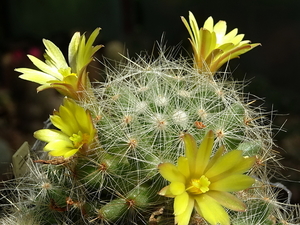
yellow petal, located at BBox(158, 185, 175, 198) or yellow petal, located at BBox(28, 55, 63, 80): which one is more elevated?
yellow petal, located at BBox(28, 55, 63, 80)

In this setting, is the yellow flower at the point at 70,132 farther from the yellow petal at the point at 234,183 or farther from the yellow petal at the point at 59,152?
the yellow petal at the point at 234,183

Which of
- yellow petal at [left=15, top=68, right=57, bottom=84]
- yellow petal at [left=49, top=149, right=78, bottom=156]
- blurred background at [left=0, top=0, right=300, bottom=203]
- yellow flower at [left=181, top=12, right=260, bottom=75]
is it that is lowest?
blurred background at [left=0, top=0, right=300, bottom=203]

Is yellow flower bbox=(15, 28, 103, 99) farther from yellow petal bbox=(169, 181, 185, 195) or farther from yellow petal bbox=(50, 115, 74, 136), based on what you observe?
yellow petal bbox=(169, 181, 185, 195)

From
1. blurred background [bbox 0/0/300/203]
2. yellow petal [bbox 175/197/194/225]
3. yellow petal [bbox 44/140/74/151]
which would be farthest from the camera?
blurred background [bbox 0/0/300/203]

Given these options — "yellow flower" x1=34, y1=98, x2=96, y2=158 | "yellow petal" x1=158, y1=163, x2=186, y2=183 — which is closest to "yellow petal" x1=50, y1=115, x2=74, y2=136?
"yellow flower" x1=34, y1=98, x2=96, y2=158

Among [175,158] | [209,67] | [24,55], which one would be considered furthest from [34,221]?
[24,55]

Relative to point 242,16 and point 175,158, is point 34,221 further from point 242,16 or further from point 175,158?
point 242,16

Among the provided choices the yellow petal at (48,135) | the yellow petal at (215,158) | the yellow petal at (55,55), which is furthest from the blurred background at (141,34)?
the yellow petal at (215,158)

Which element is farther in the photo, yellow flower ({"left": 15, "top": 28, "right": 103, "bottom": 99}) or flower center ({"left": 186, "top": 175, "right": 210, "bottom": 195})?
yellow flower ({"left": 15, "top": 28, "right": 103, "bottom": 99})
